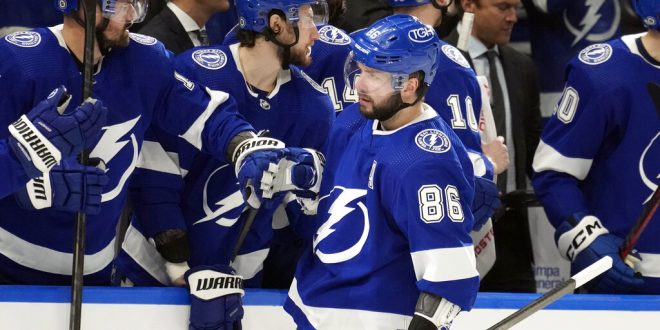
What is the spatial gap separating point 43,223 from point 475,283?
1.20 meters

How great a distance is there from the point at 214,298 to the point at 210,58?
0.73 metres

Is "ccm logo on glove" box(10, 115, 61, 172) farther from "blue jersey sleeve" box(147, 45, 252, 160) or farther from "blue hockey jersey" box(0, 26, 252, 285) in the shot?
"blue jersey sleeve" box(147, 45, 252, 160)

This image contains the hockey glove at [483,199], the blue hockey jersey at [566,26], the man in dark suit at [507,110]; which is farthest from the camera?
the blue hockey jersey at [566,26]

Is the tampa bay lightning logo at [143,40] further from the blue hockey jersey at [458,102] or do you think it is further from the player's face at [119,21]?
the blue hockey jersey at [458,102]

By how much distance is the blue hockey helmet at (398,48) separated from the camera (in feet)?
12.3

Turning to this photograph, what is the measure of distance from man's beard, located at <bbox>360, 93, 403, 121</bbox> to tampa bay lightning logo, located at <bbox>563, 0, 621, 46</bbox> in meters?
2.45

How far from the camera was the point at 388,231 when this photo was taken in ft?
12.1

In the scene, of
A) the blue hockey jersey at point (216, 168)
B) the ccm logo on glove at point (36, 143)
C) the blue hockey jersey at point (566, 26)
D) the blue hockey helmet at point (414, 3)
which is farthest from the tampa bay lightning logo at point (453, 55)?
the ccm logo on glove at point (36, 143)

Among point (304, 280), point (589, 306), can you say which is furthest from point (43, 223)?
point (589, 306)

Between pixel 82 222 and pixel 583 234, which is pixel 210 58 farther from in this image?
pixel 583 234

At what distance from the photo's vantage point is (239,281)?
4.17 meters

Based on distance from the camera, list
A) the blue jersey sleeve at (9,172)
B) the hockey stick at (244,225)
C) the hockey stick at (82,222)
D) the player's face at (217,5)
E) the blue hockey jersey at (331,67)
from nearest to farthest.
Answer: the blue jersey sleeve at (9,172), the hockey stick at (82,222), the hockey stick at (244,225), the blue hockey jersey at (331,67), the player's face at (217,5)

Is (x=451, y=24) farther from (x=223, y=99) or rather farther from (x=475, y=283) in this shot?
(x=475, y=283)

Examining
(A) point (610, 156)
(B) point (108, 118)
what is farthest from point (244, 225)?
(A) point (610, 156)
